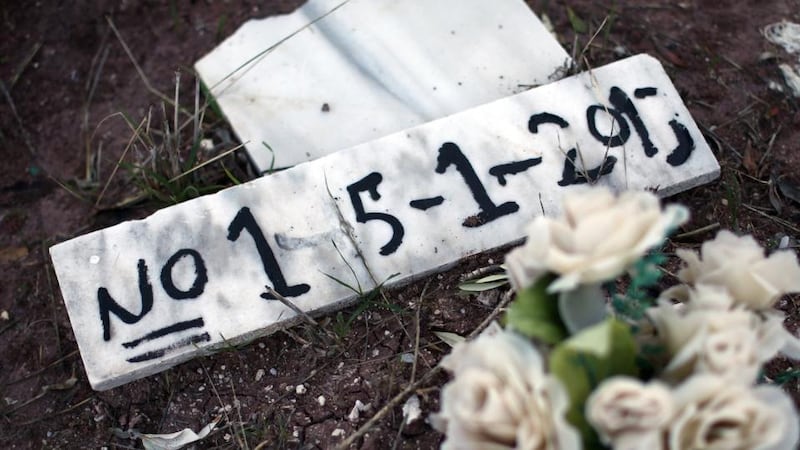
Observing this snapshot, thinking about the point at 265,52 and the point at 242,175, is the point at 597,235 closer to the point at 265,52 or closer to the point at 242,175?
the point at 242,175

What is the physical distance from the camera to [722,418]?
0.75 m

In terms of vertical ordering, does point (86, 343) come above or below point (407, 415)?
above

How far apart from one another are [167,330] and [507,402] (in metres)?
0.78

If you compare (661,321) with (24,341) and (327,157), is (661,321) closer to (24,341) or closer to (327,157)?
(327,157)

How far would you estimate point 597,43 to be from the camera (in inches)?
70.7

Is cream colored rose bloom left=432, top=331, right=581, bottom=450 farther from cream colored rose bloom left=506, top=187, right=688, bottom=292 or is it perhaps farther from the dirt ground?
the dirt ground

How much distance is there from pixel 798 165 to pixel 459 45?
729mm

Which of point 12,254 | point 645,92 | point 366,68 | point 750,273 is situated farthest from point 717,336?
point 12,254

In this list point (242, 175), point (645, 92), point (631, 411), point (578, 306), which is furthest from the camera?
point (242, 175)

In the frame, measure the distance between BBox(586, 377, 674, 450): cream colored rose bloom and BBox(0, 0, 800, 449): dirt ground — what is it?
0.56 meters

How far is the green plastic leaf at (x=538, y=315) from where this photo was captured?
2.72 ft

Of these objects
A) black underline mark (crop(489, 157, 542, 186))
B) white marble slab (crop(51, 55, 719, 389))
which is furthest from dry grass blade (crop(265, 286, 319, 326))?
black underline mark (crop(489, 157, 542, 186))

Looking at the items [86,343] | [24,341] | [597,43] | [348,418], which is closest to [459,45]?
[597,43]

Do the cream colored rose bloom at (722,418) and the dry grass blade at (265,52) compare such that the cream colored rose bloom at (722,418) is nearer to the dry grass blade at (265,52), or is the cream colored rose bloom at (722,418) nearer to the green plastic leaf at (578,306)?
the green plastic leaf at (578,306)
